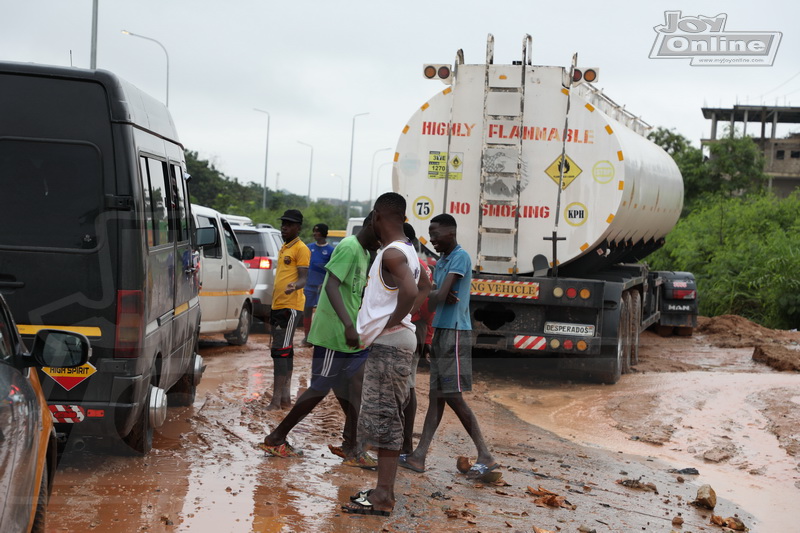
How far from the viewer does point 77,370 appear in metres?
5.39

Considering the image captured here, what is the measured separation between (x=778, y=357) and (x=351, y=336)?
998cm

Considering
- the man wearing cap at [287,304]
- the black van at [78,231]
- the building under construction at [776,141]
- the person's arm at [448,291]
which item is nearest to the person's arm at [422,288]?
the person's arm at [448,291]

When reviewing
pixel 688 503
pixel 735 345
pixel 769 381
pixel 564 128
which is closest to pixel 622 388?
pixel 769 381

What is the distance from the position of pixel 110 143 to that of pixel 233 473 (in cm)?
221

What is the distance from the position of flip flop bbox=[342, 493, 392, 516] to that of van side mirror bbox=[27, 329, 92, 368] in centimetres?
209

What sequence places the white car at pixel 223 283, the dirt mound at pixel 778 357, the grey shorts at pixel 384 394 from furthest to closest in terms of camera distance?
the dirt mound at pixel 778 357, the white car at pixel 223 283, the grey shorts at pixel 384 394

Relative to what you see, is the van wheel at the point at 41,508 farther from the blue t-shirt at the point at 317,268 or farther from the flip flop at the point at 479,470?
the blue t-shirt at the point at 317,268

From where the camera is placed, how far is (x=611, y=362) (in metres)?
11.2

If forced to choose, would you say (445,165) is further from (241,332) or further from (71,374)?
(71,374)

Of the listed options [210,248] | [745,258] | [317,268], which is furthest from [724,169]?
[317,268]

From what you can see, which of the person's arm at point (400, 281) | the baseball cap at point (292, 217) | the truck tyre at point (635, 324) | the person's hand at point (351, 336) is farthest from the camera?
the truck tyre at point (635, 324)

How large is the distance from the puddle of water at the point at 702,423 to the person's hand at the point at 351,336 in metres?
2.86

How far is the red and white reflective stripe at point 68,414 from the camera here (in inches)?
211

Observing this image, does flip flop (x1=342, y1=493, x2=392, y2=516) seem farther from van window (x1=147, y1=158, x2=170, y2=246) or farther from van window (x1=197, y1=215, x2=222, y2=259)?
van window (x1=197, y1=215, x2=222, y2=259)
